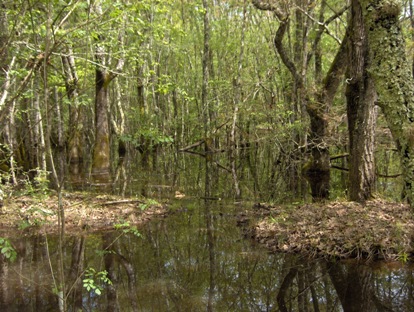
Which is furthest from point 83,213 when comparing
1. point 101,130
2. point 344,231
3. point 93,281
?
point 101,130

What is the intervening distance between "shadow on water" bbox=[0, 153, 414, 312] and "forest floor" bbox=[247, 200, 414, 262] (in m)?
0.28

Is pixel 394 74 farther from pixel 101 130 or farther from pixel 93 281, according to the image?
pixel 101 130

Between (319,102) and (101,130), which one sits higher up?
(319,102)

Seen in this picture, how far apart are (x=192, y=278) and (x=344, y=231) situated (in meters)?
2.76

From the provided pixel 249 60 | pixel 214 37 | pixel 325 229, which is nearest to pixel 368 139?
pixel 325 229

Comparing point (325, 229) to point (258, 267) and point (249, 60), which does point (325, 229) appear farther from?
point (249, 60)

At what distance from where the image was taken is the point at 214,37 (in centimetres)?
2444

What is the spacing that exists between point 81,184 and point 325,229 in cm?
929

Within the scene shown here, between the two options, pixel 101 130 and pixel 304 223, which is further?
pixel 101 130

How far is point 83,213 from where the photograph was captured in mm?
8359

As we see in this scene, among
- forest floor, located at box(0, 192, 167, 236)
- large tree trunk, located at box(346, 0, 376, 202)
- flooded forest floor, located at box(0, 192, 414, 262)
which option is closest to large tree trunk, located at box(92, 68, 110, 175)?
forest floor, located at box(0, 192, 167, 236)

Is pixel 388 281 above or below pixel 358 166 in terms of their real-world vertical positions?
below

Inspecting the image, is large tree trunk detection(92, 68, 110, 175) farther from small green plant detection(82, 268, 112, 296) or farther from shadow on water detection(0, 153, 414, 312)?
small green plant detection(82, 268, 112, 296)

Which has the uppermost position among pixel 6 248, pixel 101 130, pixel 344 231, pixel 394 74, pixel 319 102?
pixel 319 102
